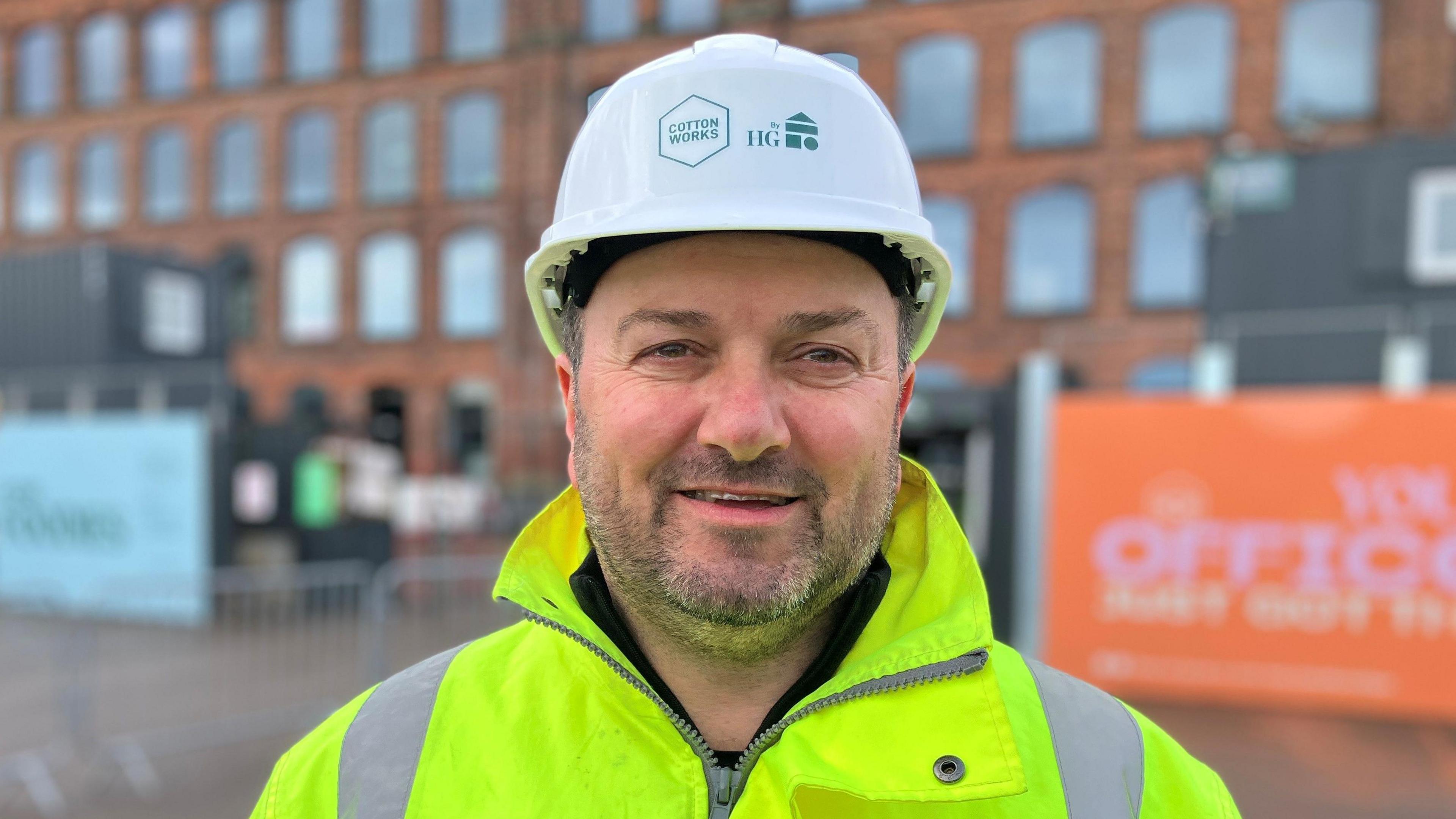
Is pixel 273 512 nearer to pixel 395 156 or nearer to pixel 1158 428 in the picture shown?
pixel 1158 428

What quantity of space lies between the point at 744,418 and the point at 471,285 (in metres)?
24.6

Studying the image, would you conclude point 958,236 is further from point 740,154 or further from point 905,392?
point 740,154

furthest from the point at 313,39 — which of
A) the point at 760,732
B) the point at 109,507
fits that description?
the point at 760,732

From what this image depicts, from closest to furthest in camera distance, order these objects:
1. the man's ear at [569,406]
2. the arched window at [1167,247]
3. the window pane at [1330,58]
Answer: the man's ear at [569,406], the window pane at [1330,58], the arched window at [1167,247]

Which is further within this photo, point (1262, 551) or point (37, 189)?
point (37, 189)

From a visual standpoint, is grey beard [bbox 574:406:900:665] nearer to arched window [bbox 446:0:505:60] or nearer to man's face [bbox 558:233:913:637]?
man's face [bbox 558:233:913:637]

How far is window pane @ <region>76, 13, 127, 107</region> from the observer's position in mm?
27984

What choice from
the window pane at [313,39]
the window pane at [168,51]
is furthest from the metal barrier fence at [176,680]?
the window pane at [168,51]

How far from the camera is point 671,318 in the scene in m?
1.40

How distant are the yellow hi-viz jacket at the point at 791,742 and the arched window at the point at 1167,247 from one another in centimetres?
2067

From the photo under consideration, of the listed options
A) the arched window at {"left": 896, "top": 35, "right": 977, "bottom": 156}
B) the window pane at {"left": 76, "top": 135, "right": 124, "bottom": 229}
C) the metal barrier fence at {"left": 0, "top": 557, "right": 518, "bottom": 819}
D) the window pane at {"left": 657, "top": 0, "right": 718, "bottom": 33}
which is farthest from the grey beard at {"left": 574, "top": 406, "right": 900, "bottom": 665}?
the window pane at {"left": 76, "top": 135, "right": 124, "bottom": 229}

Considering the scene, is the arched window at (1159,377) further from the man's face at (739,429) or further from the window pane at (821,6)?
the man's face at (739,429)

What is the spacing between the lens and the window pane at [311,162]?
26000mm

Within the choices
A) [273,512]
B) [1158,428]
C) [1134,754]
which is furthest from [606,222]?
[273,512]
